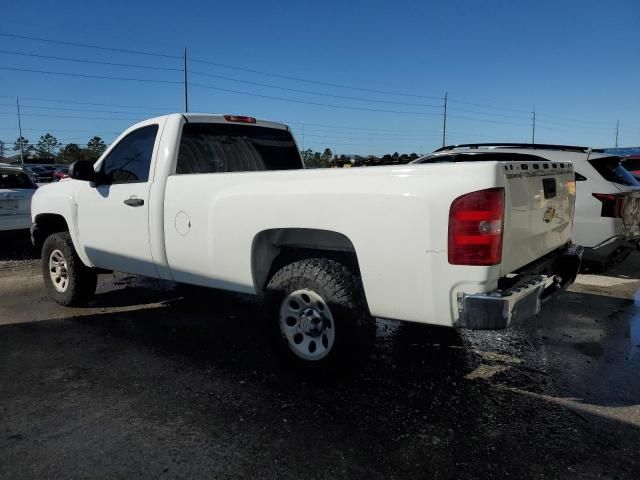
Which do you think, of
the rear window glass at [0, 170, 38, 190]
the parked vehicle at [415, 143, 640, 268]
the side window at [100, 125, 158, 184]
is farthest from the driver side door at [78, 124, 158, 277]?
the rear window glass at [0, 170, 38, 190]

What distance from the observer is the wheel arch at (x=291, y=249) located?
3385 mm

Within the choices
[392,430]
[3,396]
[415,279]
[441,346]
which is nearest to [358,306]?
[415,279]

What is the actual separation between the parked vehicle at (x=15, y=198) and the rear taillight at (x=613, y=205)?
29.0ft

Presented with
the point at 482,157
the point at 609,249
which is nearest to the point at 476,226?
the point at 609,249

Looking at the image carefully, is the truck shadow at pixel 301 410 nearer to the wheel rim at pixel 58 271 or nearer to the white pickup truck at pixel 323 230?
the white pickup truck at pixel 323 230

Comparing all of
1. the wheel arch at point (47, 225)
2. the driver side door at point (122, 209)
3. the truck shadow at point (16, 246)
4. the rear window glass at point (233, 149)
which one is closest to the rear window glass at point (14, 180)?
the truck shadow at point (16, 246)

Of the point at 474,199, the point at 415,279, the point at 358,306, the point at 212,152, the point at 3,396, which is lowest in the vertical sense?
the point at 3,396

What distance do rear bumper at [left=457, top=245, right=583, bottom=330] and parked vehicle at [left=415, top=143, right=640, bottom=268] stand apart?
8.97ft

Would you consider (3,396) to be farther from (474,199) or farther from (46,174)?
(46,174)

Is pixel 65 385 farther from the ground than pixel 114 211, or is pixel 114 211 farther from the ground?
pixel 114 211

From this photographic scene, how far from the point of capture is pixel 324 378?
11.0 ft

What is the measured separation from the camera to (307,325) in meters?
3.39

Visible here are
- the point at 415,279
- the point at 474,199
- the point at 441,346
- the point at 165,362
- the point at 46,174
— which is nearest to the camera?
the point at 474,199

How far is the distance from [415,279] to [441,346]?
167cm
